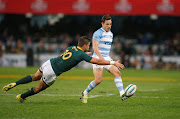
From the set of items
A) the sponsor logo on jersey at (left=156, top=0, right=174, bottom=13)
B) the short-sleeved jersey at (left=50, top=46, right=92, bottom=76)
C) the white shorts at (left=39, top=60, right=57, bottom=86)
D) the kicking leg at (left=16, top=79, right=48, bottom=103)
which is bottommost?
the kicking leg at (left=16, top=79, right=48, bottom=103)

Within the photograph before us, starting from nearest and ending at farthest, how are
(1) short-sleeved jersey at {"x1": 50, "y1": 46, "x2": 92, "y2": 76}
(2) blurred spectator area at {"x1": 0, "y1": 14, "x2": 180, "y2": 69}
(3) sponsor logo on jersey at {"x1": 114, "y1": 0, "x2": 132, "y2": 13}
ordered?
(1) short-sleeved jersey at {"x1": 50, "y1": 46, "x2": 92, "y2": 76} < (3) sponsor logo on jersey at {"x1": 114, "y1": 0, "x2": 132, "y2": 13} < (2) blurred spectator area at {"x1": 0, "y1": 14, "x2": 180, "y2": 69}

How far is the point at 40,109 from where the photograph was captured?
8.70 metres

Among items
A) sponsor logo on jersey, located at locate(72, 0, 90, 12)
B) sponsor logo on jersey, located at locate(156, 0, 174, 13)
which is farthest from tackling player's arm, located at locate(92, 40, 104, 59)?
sponsor logo on jersey, located at locate(156, 0, 174, 13)

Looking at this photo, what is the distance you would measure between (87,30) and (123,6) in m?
5.26

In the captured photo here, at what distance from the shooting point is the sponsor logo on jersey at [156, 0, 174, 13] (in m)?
26.9

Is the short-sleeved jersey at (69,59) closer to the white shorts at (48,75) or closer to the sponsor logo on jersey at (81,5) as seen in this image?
the white shorts at (48,75)

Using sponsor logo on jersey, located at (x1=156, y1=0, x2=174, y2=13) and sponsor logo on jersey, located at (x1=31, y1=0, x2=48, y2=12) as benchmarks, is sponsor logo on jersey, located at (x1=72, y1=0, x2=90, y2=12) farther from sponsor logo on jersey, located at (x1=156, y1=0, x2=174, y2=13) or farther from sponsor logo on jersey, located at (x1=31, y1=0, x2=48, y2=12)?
sponsor logo on jersey, located at (x1=156, y1=0, x2=174, y2=13)

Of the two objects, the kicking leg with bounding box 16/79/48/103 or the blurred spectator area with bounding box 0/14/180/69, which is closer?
the kicking leg with bounding box 16/79/48/103

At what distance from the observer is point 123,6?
2691 cm

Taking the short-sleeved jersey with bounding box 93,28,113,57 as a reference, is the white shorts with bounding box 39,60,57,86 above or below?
below

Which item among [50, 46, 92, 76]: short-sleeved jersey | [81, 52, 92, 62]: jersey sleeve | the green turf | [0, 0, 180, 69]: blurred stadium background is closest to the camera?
the green turf

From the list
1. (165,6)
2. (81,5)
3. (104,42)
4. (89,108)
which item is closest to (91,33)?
(81,5)

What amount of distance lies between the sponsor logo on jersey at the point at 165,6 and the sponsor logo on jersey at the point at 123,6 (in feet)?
6.76

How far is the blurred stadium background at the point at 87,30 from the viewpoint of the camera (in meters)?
27.2
